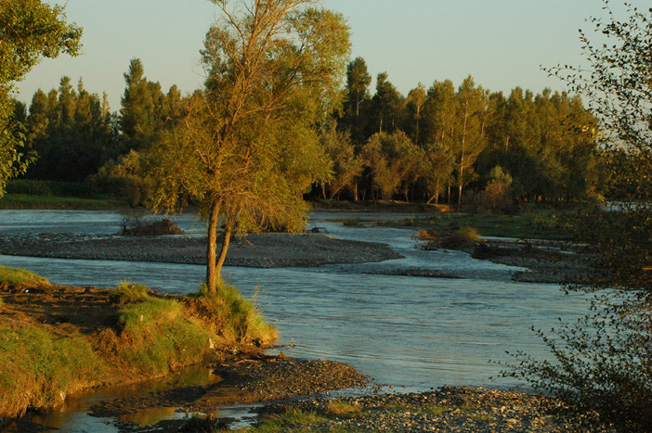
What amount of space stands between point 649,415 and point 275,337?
40.6 ft

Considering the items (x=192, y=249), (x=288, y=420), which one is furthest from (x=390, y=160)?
(x=288, y=420)

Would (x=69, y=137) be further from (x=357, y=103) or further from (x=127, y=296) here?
(x=127, y=296)

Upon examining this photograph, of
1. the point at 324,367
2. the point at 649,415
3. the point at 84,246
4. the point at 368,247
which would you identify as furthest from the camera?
the point at 368,247

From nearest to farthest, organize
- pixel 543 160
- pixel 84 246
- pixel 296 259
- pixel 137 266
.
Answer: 1. pixel 137 266
2. pixel 296 259
3. pixel 84 246
4. pixel 543 160

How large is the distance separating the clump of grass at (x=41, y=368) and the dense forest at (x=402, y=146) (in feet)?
258

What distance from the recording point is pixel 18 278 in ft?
63.9

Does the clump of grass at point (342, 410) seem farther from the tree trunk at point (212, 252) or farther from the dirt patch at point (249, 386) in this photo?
the tree trunk at point (212, 252)

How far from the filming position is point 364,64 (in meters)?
117

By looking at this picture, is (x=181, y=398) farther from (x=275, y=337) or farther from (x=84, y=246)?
(x=84, y=246)

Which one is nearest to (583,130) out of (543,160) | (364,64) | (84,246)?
(84,246)

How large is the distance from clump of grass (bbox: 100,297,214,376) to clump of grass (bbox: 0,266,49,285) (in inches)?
202

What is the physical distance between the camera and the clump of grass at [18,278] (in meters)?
19.1

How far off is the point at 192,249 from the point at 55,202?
57230 mm

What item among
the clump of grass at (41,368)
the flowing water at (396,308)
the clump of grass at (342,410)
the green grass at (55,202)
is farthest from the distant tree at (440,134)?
the clump of grass at (342,410)
